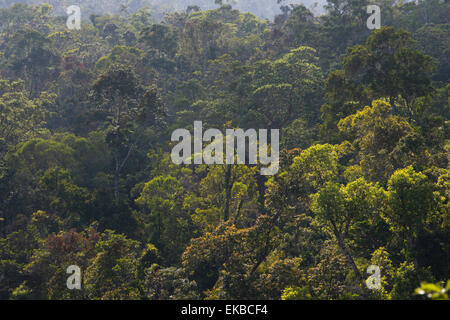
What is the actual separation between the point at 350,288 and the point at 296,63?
26405 mm

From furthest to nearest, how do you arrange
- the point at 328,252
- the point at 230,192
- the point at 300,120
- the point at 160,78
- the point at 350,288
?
the point at 160,78, the point at 300,120, the point at 230,192, the point at 328,252, the point at 350,288

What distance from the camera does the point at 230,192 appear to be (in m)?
25.0

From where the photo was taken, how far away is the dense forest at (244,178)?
15672 millimetres

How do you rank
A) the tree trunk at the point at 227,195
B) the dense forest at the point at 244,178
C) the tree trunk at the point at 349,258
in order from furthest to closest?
the tree trunk at the point at 227,195, the dense forest at the point at 244,178, the tree trunk at the point at 349,258

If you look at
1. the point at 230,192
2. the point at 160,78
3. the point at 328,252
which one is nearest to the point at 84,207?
the point at 230,192

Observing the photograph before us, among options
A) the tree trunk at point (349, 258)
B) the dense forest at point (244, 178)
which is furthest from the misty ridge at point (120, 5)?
the tree trunk at point (349, 258)

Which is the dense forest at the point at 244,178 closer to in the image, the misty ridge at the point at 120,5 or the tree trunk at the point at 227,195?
the tree trunk at the point at 227,195

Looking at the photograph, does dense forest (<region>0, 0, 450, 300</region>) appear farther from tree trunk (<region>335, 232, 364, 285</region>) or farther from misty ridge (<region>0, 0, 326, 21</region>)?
misty ridge (<region>0, 0, 326, 21</region>)

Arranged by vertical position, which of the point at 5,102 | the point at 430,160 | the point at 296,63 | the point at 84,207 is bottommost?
the point at 84,207

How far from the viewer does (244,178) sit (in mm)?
25172

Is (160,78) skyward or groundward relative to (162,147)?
skyward

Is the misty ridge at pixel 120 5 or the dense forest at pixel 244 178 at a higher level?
the misty ridge at pixel 120 5

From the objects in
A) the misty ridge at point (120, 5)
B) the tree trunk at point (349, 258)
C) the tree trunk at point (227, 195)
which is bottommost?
the tree trunk at point (349, 258)
